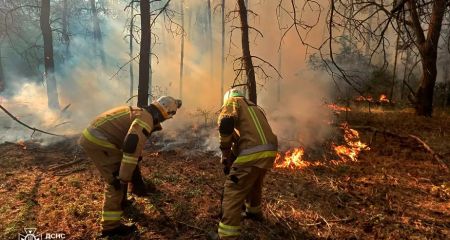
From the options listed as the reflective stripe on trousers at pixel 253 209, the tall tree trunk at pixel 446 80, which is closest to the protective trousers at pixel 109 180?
the reflective stripe on trousers at pixel 253 209

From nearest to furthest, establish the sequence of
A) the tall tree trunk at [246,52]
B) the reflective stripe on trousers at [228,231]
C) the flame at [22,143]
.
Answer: the reflective stripe on trousers at [228,231] → the tall tree trunk at [246,52] → the flame at [22,143]

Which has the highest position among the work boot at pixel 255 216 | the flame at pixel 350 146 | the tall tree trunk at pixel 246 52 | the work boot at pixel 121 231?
the tall tree trunk at pixel 246 52

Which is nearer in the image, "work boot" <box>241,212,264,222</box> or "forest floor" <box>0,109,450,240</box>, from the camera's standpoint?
"forest floor" <box>0,109,450,240</box>

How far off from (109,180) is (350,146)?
7.15 metres

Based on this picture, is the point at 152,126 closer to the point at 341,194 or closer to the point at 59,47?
the point at 341,194

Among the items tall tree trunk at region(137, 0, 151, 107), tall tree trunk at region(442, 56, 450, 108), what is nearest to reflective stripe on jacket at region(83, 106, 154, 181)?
tall tree trunk at region(137, 0, 151, 107)

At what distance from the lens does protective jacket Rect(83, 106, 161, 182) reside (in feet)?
16.5

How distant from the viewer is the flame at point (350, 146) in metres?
9.41

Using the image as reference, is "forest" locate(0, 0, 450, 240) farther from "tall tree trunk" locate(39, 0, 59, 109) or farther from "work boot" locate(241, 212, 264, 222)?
"tall tree trunk" locate(39, 0, 59, 109)

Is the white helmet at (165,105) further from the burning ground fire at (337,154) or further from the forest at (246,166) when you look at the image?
the burning ground fire at (337,154)

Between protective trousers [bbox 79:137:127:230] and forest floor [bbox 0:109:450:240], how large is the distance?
46 centimetres

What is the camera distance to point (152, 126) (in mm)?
5379

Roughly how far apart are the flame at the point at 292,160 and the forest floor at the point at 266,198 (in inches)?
15.0

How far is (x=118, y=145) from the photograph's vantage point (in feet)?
18.0
